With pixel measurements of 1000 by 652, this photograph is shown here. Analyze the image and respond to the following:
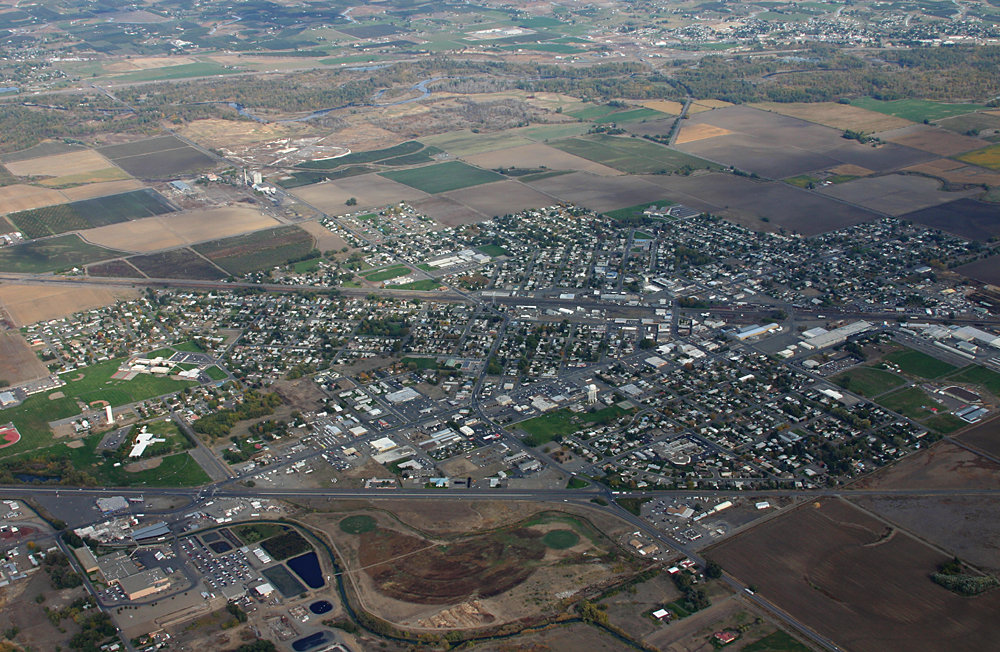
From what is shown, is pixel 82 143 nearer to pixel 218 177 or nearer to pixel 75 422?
pixel 218 177

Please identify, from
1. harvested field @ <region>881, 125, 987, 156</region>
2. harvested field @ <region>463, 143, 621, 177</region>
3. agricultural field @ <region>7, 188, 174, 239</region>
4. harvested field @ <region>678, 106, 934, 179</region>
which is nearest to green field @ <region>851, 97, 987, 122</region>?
harvested field @ <region>881, 125, 987, 156</region>

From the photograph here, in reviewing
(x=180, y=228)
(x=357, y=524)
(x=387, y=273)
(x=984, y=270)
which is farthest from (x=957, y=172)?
(x=357, y=524)

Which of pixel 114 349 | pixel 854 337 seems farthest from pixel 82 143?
pixel 854 337

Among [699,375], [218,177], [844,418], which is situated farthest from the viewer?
[218,177]

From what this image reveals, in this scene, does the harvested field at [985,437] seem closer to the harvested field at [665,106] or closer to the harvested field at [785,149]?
the harvested field at [785,149]

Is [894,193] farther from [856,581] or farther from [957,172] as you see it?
[856,581]

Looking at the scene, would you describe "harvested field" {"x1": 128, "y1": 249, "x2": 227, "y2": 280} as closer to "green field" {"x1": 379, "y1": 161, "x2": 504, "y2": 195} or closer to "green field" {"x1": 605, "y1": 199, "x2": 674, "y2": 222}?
"green field" {"x1": 379, "y1": 161, "x2": 504, "y2": 195}
